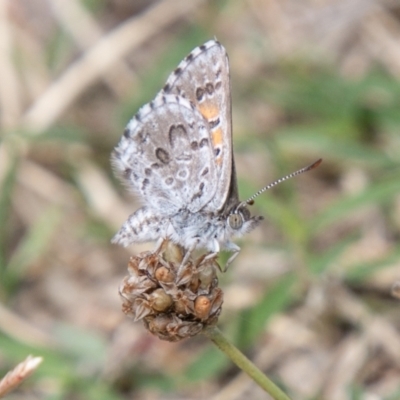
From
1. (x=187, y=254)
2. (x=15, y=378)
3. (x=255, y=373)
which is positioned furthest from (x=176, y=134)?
(x=15, y=378)

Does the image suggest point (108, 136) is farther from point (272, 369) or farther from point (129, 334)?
point (272, 369)

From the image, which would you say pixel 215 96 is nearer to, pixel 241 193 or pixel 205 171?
pixel 205 171

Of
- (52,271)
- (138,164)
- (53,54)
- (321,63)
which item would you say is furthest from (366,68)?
(138,164)

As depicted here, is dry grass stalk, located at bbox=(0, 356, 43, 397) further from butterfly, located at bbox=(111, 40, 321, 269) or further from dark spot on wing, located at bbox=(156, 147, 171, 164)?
dark spot on wing, located at bbox=(156, 147, 171, 164)

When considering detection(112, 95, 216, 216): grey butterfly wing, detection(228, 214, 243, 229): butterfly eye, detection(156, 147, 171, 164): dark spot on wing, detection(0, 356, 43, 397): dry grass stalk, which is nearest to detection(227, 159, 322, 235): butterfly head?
detection(228, 214, 243, 229): butterfly eye

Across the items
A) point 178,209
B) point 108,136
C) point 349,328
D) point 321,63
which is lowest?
point 349,328

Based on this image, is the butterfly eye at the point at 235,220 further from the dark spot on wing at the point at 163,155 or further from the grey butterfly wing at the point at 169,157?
the dark spot on wing at the point at 163,155
